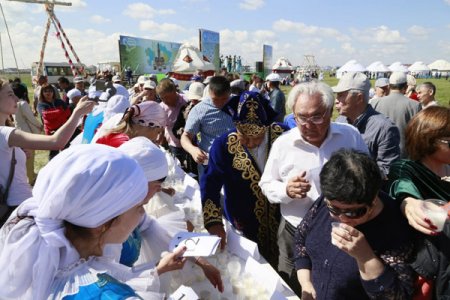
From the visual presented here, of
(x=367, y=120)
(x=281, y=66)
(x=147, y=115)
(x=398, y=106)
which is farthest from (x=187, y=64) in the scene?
(x=281, y=66)

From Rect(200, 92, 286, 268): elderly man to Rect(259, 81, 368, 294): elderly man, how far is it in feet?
0.48

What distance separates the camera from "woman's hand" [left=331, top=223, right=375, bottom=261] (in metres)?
1.10

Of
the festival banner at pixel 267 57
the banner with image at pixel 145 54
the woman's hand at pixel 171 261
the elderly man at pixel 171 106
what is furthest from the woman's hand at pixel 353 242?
the festival banner at pixel 267 57

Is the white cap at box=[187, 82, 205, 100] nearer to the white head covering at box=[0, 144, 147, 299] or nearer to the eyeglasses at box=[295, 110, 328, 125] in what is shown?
the eyeglasses at box=[295, 110, 328, 125]

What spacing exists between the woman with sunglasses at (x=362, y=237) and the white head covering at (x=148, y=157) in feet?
2.11

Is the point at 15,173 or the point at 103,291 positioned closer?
the point at 103,291

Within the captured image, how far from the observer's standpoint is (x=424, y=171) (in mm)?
1377

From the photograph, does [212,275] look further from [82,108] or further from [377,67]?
[377,67]

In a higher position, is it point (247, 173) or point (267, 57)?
point (267, 57)

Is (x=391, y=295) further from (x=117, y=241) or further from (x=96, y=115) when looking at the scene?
(x=96, y=115)

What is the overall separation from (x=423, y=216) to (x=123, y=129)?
74.5 inches

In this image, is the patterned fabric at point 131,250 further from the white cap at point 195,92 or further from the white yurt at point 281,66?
the white yurt at point 281,66

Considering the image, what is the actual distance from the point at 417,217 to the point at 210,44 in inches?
754

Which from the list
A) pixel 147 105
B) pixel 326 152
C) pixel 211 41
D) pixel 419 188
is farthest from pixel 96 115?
pixel 211 41
